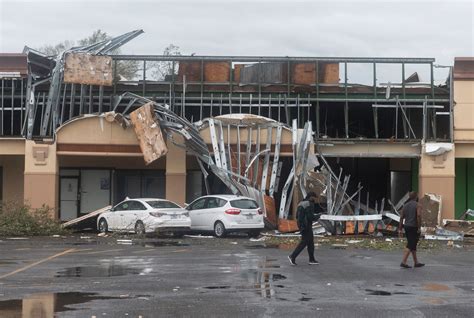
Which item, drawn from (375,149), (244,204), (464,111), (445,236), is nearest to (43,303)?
(244,204)

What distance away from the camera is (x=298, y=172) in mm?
28297

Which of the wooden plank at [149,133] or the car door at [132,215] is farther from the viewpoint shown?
the wooden plank at [149,133]

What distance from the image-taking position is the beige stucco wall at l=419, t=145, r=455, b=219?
2916 cm

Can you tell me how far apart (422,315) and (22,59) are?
2431 cm

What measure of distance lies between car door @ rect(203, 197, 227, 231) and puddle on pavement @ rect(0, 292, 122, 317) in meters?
13.7

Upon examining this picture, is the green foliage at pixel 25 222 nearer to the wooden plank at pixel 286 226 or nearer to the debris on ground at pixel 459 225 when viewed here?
the wooden plank at pixel 286 226

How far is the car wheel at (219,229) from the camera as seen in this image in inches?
978

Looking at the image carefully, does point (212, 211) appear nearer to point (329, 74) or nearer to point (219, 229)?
point (219, 229)

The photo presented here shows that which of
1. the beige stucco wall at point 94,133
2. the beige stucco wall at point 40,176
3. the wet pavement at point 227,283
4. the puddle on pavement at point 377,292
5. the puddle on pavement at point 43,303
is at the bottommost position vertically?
the puddle on pavement at point 43,303

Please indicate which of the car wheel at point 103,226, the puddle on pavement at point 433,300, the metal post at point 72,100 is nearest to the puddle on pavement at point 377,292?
the puddle on pavement at point 433,300

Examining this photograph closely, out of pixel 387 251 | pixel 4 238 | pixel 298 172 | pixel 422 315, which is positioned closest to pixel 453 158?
pixel 298 172

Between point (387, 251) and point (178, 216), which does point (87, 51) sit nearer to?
point (178, 216)

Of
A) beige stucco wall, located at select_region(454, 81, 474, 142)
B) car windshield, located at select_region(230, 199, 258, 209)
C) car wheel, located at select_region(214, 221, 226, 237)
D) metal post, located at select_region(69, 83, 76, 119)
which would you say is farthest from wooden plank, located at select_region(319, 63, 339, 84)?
metal post, located at select_region(69, 83, 76, 119)

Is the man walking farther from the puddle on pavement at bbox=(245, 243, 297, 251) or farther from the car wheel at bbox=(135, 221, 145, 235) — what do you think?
the car wheel at bbox=(135, 221, 145, 235)
